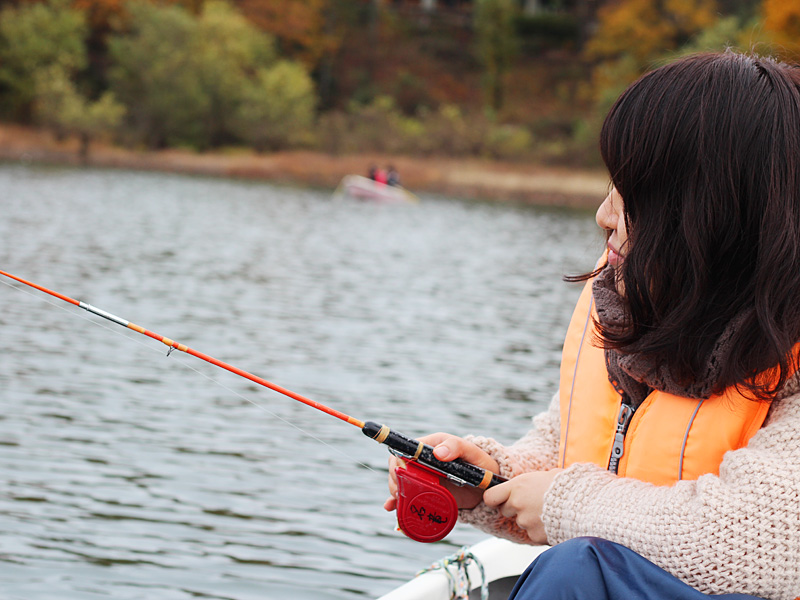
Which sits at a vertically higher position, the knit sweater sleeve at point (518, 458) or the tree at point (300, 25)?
the tree at point (300, 25)

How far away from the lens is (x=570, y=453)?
6.24 ft

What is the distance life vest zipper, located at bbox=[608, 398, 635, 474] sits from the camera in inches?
70.6

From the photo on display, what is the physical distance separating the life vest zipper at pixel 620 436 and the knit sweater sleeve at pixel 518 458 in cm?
31

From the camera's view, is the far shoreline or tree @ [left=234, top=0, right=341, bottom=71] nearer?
the far shoreline

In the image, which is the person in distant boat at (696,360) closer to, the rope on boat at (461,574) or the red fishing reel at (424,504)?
the red fishing reel at (424,504)

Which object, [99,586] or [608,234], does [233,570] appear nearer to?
[99,586]

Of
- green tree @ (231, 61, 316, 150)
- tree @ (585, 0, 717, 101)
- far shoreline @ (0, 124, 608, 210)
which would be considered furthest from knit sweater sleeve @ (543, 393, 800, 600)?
tree @ (585, 0, 717, 101)

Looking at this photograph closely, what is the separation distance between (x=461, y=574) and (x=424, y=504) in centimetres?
95

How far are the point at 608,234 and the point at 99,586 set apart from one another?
2729 mm

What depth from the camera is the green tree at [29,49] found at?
5069cm

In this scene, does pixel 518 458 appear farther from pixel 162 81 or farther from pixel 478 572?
pixel 162 81

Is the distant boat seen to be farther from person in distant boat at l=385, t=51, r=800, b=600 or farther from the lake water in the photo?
person in distant boat at l=385, t=51, r=800, b=600

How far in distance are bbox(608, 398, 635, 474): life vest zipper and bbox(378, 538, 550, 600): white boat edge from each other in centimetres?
105

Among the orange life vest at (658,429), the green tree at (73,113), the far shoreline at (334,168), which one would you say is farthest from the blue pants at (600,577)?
the green tree at (73,113)
